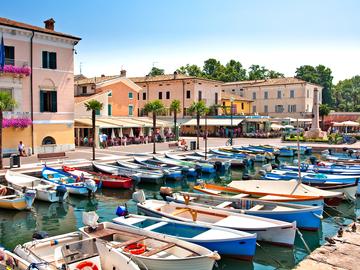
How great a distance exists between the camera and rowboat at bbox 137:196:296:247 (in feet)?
45.6

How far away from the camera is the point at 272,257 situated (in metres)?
13.9

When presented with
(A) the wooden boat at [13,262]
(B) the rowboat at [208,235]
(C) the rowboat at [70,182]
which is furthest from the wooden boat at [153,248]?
(C) the rowboat at [70,182]

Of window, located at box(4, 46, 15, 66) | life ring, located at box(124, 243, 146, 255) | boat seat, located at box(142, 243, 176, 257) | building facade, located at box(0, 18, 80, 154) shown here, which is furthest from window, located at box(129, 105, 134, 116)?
boat seat, located at box(142, 243, 176, 257)

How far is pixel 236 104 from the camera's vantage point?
73.3 metres

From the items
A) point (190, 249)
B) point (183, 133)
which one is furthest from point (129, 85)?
point (190, 249)

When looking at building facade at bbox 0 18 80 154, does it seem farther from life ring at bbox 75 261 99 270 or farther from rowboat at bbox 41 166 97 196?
life ring at bbox 75 261 99 270

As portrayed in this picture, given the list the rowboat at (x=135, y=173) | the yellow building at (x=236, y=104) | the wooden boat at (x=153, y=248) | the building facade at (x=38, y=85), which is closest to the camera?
the wooden boat at (x=153, y=248)

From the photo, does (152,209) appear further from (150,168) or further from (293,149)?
(293,149)

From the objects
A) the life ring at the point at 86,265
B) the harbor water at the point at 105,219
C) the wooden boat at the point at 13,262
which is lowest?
the harbor water at the point at 105,219

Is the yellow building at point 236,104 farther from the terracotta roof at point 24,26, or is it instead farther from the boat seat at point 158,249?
the boat seat at point 158,249

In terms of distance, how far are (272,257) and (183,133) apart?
2146 inches

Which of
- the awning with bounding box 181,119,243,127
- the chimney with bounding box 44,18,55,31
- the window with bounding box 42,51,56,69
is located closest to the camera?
the window with bounding box 42,51,56,69

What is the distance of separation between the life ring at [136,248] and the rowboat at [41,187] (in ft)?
34.4

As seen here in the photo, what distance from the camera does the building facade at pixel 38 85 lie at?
113 feet
